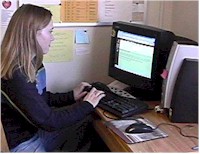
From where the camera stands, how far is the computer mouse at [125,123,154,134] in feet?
5.20

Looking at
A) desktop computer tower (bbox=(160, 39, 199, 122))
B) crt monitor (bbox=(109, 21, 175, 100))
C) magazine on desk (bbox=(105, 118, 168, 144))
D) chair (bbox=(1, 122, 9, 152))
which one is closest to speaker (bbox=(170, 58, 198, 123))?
desktop computer tower (bbox=(160, 39, 199, 122))

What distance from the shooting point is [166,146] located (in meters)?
1.48

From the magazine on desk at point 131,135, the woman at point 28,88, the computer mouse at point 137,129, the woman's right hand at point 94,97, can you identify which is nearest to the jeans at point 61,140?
the woman at point 28,88

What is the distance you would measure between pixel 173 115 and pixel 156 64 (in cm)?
33

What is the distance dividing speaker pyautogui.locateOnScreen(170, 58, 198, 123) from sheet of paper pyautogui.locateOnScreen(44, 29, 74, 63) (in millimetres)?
912

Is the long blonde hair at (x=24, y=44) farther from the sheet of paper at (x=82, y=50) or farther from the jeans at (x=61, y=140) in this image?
the sheet of paper at (x=82, y=50)

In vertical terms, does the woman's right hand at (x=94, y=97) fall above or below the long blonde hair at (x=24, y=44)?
below

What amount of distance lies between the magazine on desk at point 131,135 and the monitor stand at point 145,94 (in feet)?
1.13

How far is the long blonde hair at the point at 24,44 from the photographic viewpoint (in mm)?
1655

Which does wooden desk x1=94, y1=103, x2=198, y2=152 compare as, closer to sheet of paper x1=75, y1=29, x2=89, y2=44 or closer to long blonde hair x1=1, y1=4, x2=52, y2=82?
long blonde hair x1=1, y1=4, x2=52, y2=82

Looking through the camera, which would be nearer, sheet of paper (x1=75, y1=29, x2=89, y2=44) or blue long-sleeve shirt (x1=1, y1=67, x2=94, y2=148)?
blue long-sleeve shirt (x1=1, y1=67, x2=94, y2=148)

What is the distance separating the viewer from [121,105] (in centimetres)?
185

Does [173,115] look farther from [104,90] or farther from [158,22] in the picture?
[158,22]

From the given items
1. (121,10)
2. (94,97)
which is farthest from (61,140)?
(121,10)
